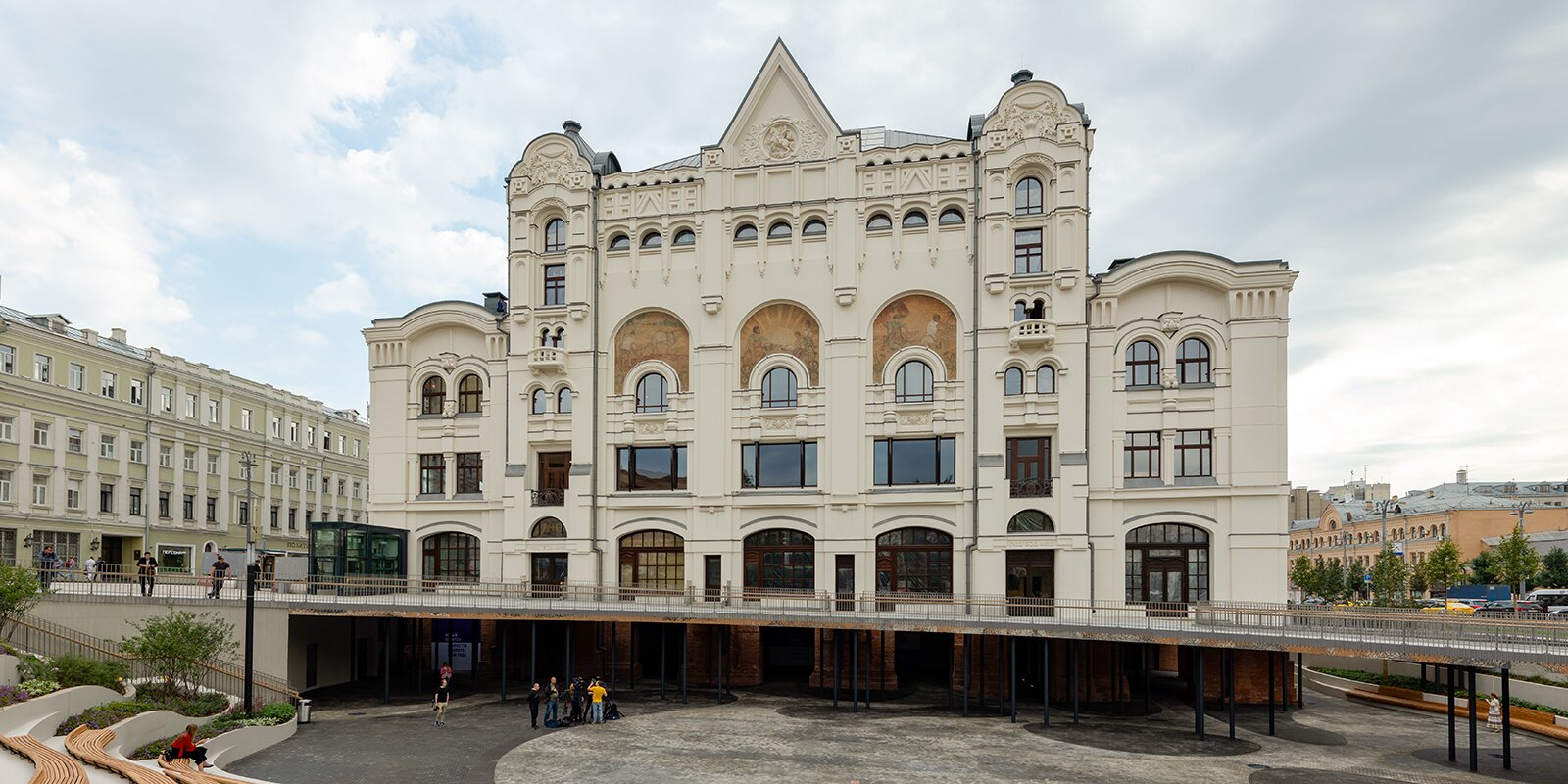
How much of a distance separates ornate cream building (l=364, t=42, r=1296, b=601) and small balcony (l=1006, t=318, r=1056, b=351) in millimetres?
117

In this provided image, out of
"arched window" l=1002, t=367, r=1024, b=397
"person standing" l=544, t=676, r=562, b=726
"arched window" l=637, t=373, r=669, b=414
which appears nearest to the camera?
"person standing" l=544, t=676, r=562, b=726

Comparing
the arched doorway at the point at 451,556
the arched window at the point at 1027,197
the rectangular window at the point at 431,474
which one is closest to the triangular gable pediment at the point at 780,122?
the arched window at the point at 1027,197

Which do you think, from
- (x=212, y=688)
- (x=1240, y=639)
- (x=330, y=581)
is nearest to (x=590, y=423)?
(x=330, y=581)

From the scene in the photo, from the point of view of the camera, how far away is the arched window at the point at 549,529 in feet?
141

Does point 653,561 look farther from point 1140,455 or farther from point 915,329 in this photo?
point 1140,455

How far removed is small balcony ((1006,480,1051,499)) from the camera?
127 feet

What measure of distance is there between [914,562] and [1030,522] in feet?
15.4

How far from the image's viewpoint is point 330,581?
36438 mm

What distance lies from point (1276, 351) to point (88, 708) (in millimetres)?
38971

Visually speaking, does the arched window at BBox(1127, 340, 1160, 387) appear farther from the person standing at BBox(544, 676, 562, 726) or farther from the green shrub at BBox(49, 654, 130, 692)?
the green shrub at BBox(49, 654, 130, 692)

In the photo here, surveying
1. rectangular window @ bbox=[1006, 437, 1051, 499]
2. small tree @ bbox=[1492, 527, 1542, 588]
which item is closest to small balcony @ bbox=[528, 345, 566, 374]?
rectangular window @ bbox=[1006, 437, 1051, 499]

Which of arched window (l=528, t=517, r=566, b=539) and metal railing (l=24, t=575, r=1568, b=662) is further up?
arched window (l=528, t=517, r=566, b=539)

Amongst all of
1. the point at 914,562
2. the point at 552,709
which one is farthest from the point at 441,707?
the point at 914,562

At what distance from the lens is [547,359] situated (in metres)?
42.9
